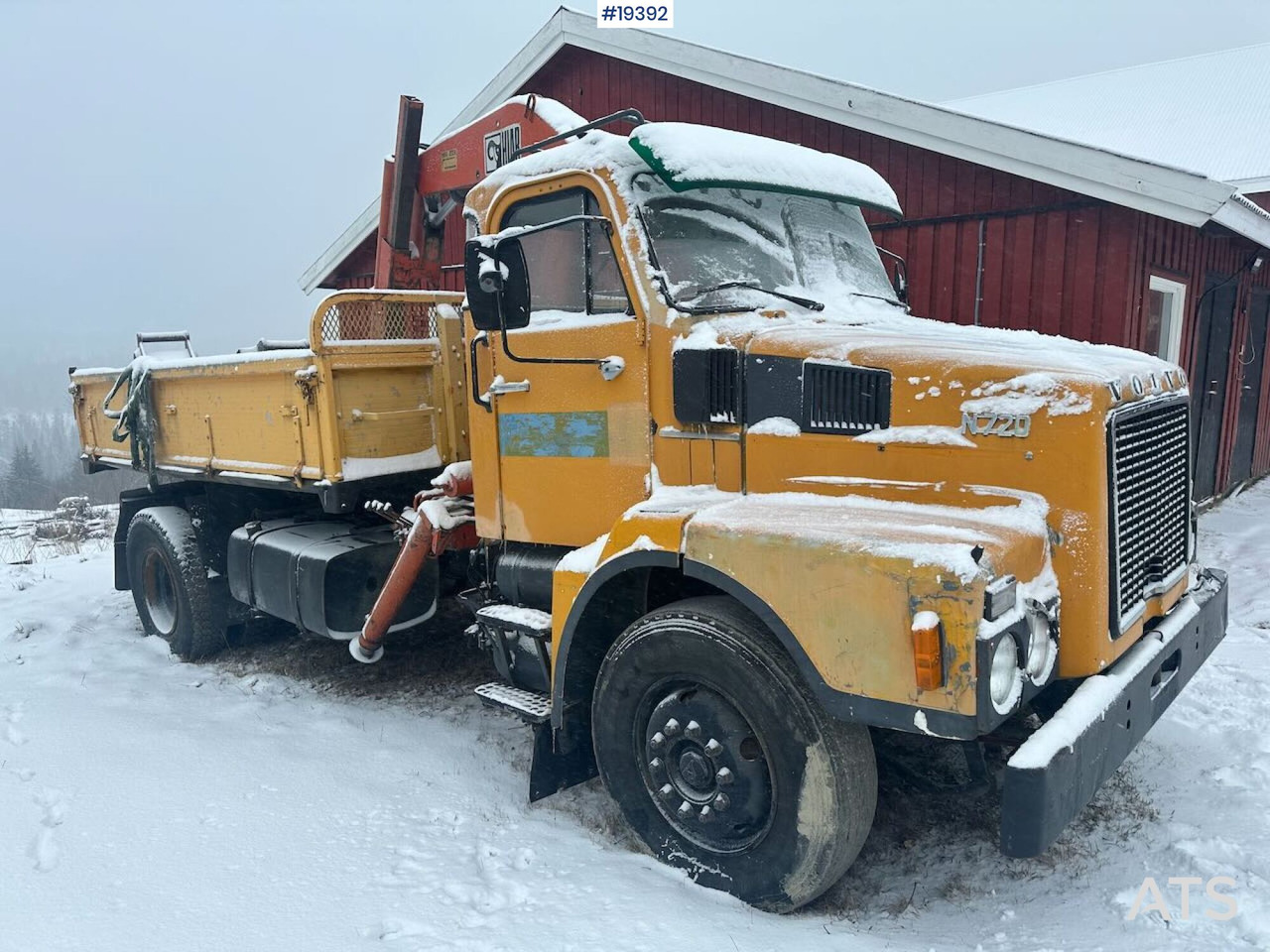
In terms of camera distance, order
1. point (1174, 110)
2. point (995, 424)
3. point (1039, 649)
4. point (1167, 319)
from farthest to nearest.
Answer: point (1174, 110), point (1167, 319), point (995, 424), point (1039, 649)

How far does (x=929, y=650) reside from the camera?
2.40m

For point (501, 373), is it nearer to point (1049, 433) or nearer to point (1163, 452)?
point (1049, 433)

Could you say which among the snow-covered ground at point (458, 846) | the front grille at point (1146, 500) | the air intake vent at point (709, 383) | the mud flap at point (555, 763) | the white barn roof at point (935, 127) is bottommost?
the snow-covered ground at point (458, 846)

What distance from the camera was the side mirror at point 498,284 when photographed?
332 centimetres

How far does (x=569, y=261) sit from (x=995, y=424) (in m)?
1.82

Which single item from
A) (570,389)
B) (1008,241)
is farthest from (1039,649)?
(1008,241)

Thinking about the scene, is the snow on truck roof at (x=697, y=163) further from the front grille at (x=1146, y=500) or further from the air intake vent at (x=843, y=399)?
the front grille at (x=1146, y=500)

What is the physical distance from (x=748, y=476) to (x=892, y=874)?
155 centimetres

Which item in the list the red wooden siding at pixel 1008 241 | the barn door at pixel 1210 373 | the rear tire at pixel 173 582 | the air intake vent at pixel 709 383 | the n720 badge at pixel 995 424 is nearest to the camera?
the n720 badge at pixel 995 424

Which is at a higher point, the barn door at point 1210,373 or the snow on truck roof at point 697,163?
the snow on truck roof at point 697,163

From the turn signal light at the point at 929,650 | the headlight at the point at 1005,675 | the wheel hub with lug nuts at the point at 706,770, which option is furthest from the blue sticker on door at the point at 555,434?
the headlight at the point at 1005,675

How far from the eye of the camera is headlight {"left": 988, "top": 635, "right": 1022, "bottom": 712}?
7.98 ft

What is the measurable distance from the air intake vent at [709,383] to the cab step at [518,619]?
1135mm

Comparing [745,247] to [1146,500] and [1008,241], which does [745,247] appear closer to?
[1146,500]
